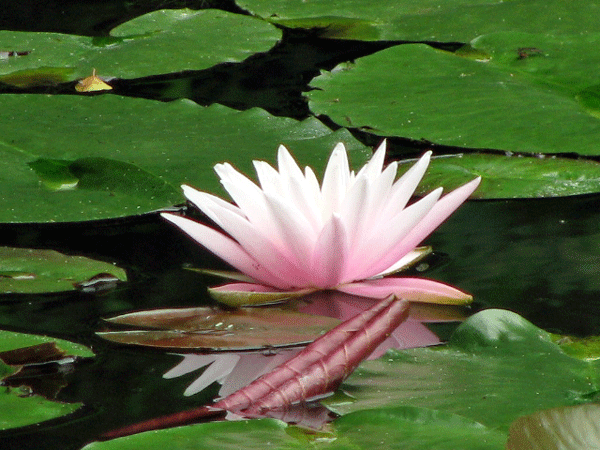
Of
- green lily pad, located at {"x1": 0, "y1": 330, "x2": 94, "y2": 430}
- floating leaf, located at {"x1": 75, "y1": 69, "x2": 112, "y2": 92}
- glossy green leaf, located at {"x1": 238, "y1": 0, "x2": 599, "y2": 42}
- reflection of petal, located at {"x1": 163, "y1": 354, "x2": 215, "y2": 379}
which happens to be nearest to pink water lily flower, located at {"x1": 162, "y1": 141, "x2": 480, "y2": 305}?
reflection of petal, located at {"x1": 163, "y1": 354, "x2": 215, "y2": 379}

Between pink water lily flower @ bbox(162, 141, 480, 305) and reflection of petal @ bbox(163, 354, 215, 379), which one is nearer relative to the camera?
reflection of petal @ bbox(163, 354, 215, 379)

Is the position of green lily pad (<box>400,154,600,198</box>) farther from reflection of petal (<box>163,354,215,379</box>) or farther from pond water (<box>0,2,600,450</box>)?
reflection of petal (<box>163,354,215,379</box>)

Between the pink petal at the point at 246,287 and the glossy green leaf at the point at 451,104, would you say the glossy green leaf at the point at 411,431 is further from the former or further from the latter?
the glossy green leaf at the point at 451,104

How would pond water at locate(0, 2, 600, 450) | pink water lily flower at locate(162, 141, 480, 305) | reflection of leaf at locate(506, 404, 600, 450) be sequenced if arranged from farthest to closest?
1. pink water lily flower at locate(162, 141, 480, 305)
2. pond water at locate(0, 2, 600, 450)
3. reflection of leaf at locate(506, 404, 600, 450)

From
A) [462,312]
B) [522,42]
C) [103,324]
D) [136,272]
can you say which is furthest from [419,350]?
[522,42]

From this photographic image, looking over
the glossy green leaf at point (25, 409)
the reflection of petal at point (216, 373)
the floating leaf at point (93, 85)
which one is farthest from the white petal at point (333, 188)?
the floating leaf at point (93, 85)

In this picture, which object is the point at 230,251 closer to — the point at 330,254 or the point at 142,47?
the point at 330,254
